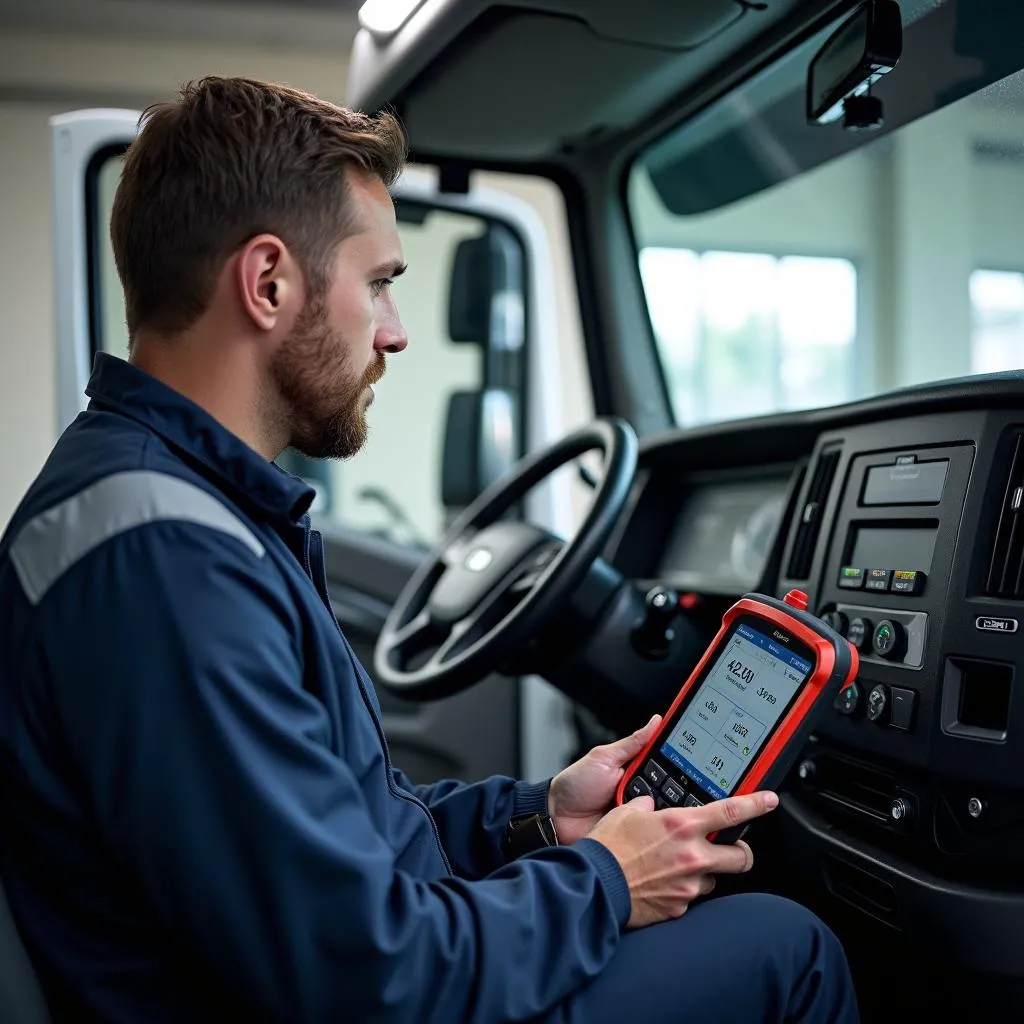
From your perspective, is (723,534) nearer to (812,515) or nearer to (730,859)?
(812,515)

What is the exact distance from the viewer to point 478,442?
2.56 meters

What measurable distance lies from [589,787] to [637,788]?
57mm

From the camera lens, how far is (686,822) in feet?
3.14

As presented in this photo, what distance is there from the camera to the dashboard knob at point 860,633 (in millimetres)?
1321

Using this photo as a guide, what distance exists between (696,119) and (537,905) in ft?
5.05

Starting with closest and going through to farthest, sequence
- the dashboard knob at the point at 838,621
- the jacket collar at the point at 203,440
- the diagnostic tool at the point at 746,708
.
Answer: the jacket collar at the point at 203,440, the diagnostic tool at the point at 746,708, the dashboard knob at the point at 838,621

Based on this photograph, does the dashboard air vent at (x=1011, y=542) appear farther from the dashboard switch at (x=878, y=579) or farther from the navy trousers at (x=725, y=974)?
the navy trousers at (x=725, y=974)

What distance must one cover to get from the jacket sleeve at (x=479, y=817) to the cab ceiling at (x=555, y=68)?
969mm

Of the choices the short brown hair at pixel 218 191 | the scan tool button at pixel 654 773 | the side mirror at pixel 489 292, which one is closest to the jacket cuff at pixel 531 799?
the scan tool button at pixel 654 773

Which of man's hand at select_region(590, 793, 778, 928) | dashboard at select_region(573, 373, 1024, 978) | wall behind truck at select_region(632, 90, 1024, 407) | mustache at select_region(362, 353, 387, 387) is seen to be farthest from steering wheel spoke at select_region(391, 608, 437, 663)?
wall behind truck at select_region(632, 90, 1024, 407)

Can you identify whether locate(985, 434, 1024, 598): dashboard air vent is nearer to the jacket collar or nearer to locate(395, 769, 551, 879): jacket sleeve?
locate(395, 769, 551, 879): jacket sleeve

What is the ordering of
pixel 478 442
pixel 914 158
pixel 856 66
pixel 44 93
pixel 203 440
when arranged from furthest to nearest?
pixel 44 93, pixel 478 442, pixel 914 158, pixel 856 66, pixel 203 440

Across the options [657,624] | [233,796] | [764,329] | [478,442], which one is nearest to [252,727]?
A: [233,796]

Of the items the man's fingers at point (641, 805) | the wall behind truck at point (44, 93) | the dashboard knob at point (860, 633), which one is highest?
the wall behind truck at point (44, 93)
